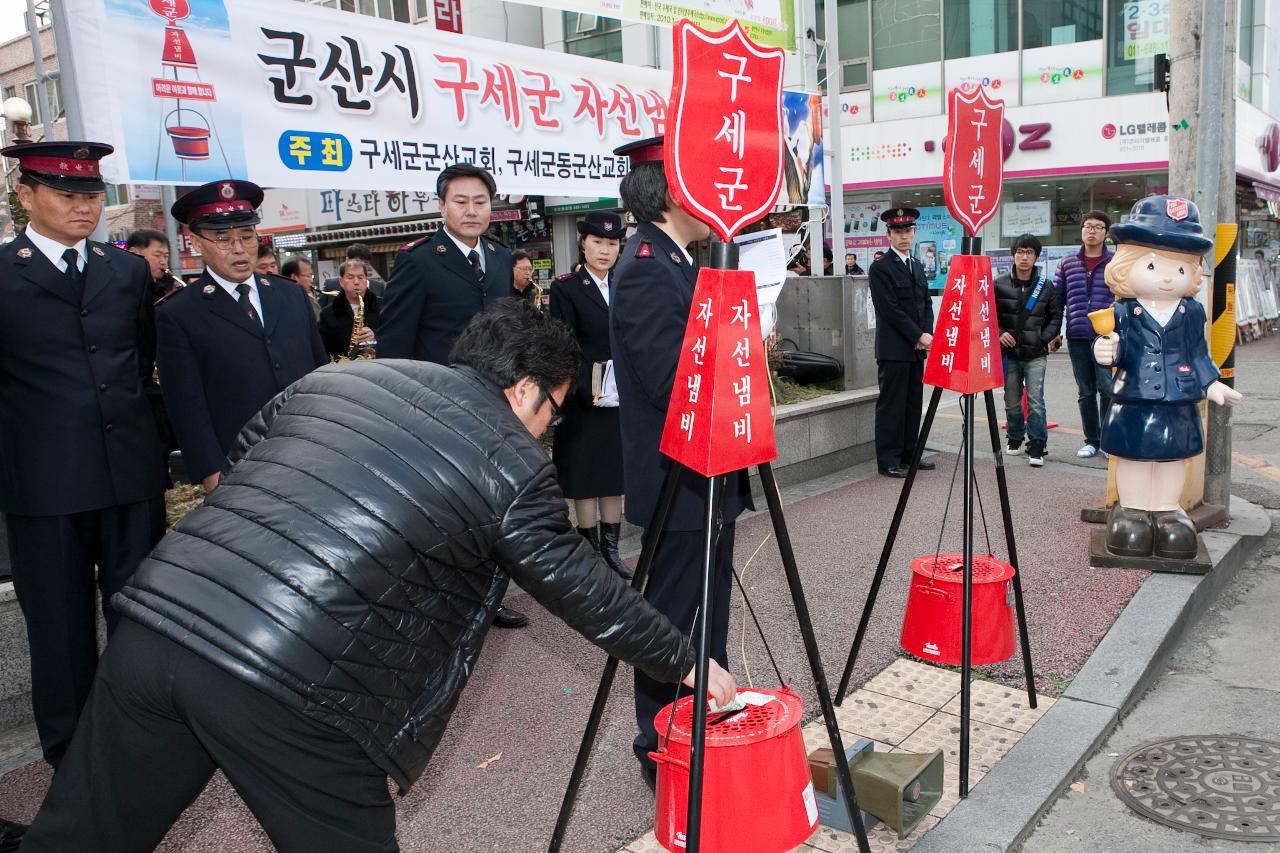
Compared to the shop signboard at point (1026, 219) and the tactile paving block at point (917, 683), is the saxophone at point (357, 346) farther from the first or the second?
the shop signboard at point (1026, 219)

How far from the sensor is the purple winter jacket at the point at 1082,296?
7395mm

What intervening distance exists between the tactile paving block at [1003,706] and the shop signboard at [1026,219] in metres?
17.1

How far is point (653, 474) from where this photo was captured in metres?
2.86

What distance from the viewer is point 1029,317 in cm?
771

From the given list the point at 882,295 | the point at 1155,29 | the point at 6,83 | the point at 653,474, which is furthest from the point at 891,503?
the point at 6,83

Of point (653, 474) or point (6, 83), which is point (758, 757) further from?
point (6, 83)

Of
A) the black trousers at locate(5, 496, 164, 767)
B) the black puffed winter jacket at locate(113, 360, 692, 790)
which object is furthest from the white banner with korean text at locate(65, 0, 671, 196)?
the black puffed winter jacket at locate(113, 360, 692, 790)

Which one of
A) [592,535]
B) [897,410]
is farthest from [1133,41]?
[592,535]

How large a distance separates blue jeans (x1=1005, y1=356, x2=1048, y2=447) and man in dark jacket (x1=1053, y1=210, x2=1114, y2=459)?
0.29 meters

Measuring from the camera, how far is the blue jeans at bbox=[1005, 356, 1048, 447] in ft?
25.1

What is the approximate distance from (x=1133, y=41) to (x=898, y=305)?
13.3m

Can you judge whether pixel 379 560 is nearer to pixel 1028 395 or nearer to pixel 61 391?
pixel 61 391

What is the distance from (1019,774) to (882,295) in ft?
15.2

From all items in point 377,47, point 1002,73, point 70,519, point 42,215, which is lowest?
point 70,519
